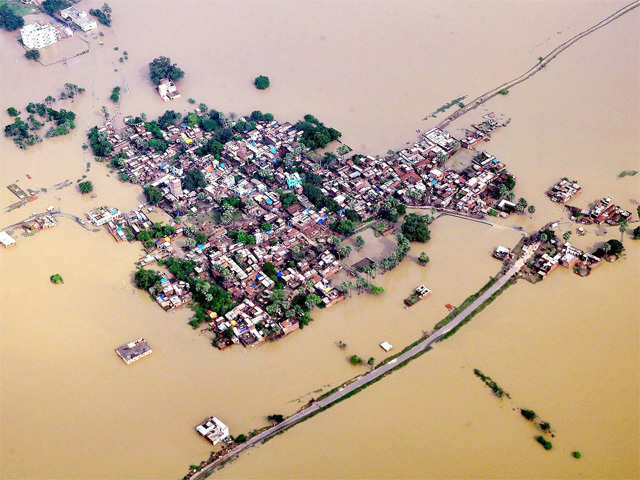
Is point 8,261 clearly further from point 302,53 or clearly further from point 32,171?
point 302,53

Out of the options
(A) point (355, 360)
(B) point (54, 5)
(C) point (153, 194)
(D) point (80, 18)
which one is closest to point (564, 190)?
(A) point (355, 360)

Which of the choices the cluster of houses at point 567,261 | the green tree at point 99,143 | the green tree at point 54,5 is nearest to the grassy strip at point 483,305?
the cluster of houses at point 567,261

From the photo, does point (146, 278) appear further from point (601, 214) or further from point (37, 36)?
point (37, 36)

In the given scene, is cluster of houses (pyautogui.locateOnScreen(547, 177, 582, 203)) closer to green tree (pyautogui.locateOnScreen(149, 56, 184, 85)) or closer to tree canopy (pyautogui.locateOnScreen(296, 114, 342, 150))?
tree canopy (pyautogui.locateOnScreen(296, 114, 342, 150))

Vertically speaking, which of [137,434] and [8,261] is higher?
[8,261]

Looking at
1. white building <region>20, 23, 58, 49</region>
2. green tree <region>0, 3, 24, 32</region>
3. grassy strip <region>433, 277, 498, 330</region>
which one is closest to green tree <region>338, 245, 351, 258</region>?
grassy strip <region>433, 277, 498, 330</region>

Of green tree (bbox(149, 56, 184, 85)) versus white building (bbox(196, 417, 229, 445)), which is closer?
white building (bbox(196, 417, 229, 445))

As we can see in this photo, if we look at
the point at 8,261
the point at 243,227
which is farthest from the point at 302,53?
the point at 8,261
